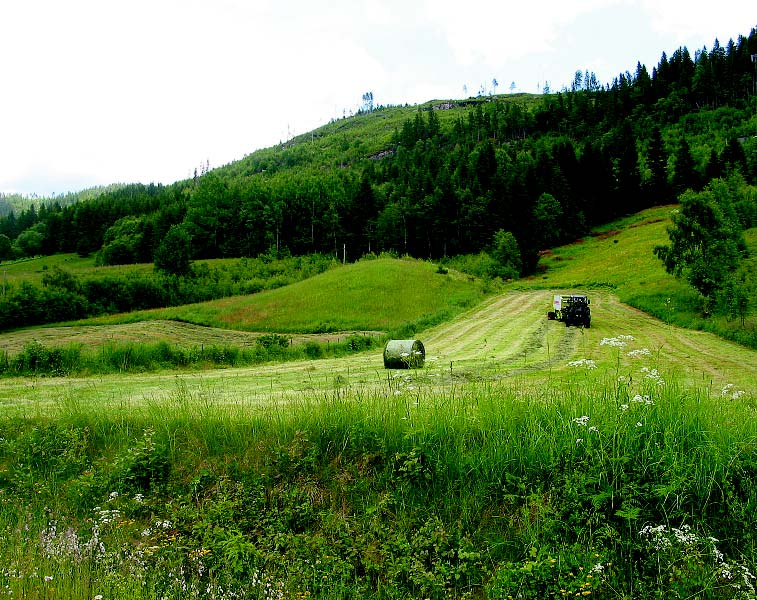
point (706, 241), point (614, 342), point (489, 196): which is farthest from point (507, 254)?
point (614, 342)

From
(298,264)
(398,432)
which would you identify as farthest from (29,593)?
(298,264)

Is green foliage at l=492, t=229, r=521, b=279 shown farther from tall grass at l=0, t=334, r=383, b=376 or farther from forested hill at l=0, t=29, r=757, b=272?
tall grass at l=0, t=334, r=383, b=376

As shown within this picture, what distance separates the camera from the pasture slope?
1159 cm

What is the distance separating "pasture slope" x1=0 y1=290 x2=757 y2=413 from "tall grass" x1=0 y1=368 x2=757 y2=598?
58.9 inches

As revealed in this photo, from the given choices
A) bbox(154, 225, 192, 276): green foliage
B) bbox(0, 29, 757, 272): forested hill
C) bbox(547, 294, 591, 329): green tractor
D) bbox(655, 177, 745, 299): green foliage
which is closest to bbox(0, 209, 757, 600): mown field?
bbox(547, 294, 591, 329): green tractor

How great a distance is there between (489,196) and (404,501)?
311 ft

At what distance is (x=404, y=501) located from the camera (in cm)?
648

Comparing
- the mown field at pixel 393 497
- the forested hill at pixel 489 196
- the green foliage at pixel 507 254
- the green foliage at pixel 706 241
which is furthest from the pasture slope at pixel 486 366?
the forested hill at pixel 489 196

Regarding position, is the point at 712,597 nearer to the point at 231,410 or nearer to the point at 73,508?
the point at 231,410

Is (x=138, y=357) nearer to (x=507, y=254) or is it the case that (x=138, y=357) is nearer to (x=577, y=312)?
(x=577, y=312)

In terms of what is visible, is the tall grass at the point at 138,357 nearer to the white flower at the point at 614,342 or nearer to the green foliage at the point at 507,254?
the white flower at the point at 614,342

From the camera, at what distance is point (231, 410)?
353 inches

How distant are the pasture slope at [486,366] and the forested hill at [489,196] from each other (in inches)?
1477

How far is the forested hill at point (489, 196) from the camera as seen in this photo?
94.1m
